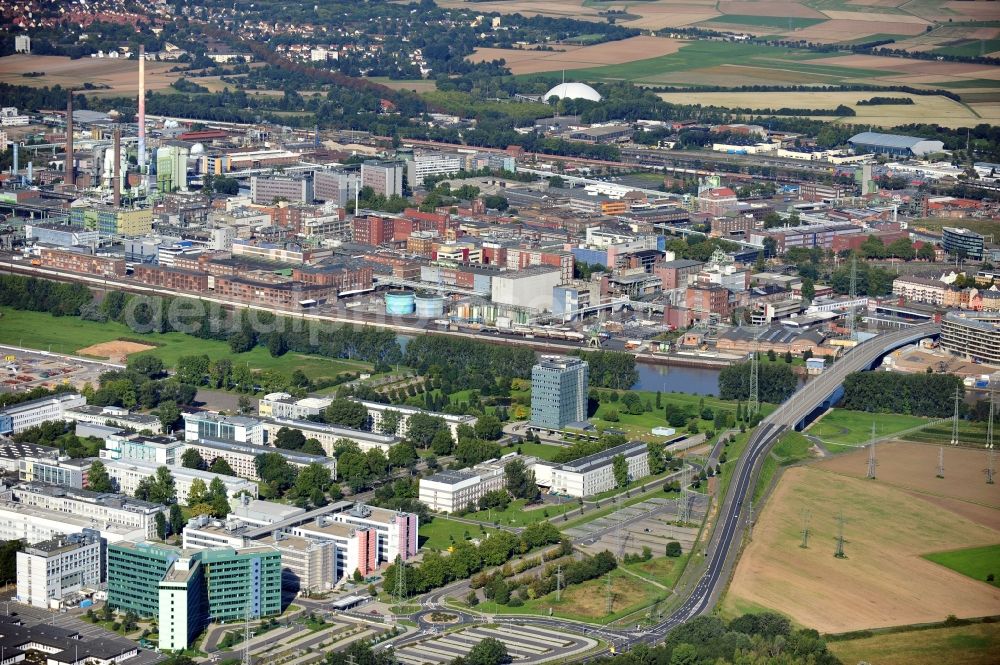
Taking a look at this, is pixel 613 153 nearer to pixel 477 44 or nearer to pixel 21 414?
pixel 477 44

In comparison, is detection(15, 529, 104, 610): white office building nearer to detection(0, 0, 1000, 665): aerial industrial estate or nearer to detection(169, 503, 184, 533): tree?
detection(0, 0, 1000, 665): aerial industrial estate

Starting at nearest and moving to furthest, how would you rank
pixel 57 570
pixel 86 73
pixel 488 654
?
1. pixel 488 654
2. pixel 57 570
3. pixel 86 73

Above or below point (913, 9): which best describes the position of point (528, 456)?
below

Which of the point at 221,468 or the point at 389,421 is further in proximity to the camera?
the point at 389,421

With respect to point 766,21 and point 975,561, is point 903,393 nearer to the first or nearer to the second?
point 975,561

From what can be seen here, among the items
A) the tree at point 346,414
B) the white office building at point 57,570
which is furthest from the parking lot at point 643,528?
the white office building at point 57,570

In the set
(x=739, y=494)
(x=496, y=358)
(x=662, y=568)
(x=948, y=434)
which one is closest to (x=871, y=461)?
(x=948, y=434)

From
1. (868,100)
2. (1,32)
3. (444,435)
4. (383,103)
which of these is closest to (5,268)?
(444,435)
